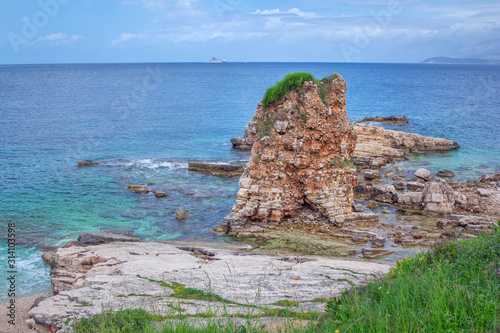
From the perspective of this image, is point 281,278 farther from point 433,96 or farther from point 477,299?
point 433,96

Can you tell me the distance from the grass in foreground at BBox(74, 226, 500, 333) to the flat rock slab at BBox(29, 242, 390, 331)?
1494 millimetres

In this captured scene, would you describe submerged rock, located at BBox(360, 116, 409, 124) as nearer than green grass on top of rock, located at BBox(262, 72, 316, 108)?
No

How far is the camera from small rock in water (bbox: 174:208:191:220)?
29.0m

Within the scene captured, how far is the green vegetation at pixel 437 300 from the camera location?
308 inches

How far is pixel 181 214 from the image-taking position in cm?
2911

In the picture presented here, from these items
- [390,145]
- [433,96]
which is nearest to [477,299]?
[390,145]

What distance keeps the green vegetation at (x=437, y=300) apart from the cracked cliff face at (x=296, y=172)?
15.6 metres

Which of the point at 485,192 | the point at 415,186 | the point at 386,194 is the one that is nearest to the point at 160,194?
the point at 386,194

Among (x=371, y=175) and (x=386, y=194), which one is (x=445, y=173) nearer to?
(x=371, y=175)

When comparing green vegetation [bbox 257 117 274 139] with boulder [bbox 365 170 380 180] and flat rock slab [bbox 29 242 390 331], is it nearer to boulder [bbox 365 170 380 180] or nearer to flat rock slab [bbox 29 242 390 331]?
flat rock slab [bbox 29 242 390 331]

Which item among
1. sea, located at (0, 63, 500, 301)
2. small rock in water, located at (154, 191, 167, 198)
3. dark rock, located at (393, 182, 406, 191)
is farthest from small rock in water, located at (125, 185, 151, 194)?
dark rock, located at (393, 182, 406, 191)

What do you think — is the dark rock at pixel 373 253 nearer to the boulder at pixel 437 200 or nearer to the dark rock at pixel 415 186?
the boulder at pixel 437 200

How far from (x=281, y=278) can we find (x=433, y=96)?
364 ft

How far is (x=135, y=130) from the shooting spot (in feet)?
208
